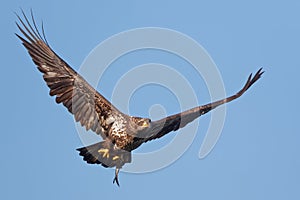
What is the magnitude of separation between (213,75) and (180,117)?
1171 millimetres

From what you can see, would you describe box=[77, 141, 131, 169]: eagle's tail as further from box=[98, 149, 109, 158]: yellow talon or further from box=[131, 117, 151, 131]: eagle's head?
box=[131, 117, 151, 131]: eagle's head

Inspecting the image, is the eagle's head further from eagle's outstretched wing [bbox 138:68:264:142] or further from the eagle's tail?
the eagle's tail

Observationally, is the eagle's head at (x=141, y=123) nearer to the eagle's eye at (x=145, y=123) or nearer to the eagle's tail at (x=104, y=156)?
the eagle's eye at (x=145, y=123)

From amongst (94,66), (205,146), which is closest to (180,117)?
(205,146)

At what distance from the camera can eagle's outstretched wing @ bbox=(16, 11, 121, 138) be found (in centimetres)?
1773

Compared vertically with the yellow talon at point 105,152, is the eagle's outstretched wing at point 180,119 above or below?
above

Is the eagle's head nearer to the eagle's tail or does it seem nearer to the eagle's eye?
the eagle's eye

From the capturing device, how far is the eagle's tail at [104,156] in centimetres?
1733

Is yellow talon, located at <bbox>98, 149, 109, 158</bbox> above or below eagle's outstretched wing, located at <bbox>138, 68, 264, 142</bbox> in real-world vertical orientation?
below

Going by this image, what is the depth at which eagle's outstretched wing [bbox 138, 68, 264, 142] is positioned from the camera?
57.2 feet

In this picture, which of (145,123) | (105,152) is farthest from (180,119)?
(105,152)

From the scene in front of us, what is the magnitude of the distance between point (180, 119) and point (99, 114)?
168 centimetres

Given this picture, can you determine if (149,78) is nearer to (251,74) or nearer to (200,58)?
(200,58)

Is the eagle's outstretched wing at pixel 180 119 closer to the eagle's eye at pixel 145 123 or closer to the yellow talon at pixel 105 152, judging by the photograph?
the eagle's eye at pixel 145 123
